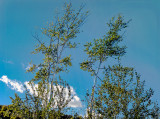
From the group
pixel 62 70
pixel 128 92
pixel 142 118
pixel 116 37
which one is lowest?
pixel 142 118

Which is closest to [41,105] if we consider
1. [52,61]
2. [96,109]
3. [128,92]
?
[96,109]

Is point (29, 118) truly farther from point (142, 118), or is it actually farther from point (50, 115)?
point (142, 118)

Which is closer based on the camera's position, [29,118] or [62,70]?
[29,118]

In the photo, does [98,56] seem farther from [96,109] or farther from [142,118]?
[142,118]

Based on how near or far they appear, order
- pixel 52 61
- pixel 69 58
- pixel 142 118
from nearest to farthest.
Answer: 1. pixel 142 118
2. pixel 52 61
3. pixel 69 58

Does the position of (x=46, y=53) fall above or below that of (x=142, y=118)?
above

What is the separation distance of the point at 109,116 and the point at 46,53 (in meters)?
9.76

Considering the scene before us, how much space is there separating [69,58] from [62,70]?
4.35 feet

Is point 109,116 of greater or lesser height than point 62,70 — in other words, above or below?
below

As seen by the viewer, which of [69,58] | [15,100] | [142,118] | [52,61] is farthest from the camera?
[69,58]

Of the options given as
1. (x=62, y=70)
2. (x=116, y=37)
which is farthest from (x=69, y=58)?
(x=116, y=37)

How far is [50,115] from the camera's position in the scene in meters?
8.23

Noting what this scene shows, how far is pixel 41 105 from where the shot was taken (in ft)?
27.3

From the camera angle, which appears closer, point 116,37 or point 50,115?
point 50,115
